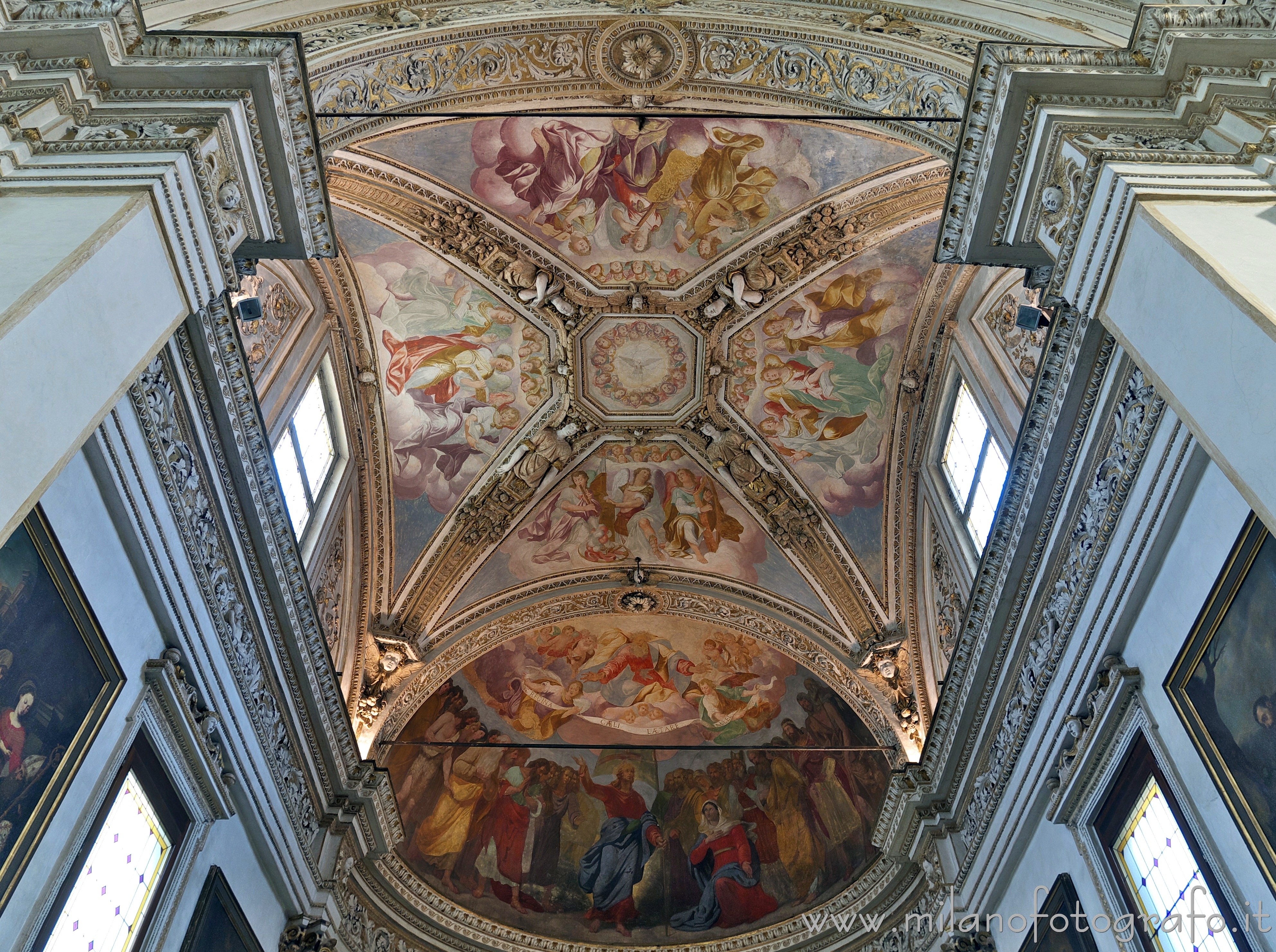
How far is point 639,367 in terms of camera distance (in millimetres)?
14445

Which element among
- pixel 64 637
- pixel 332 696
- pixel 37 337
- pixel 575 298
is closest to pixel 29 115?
pixel 37 337

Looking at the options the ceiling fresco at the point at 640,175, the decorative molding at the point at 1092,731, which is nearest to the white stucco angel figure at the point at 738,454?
the ceiling fresco at the point at 640,175

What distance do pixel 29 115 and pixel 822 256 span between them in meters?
9.60

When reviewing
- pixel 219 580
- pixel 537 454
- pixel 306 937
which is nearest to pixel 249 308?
pixel 219 580

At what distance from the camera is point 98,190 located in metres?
5.43

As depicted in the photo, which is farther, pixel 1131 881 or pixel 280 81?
pixel 1131 881

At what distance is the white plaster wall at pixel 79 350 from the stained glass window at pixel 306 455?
17.7ft

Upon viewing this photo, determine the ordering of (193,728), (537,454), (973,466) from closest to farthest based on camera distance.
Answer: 1. (193,728)
2. (973,466)
3. (537,454)

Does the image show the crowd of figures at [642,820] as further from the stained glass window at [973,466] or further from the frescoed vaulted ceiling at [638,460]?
the stained glass window at [973,466]

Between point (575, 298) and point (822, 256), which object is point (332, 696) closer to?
point (575, 298)

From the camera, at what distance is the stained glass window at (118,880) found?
255 inches

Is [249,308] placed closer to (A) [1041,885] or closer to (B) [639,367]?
(B) [639,367]

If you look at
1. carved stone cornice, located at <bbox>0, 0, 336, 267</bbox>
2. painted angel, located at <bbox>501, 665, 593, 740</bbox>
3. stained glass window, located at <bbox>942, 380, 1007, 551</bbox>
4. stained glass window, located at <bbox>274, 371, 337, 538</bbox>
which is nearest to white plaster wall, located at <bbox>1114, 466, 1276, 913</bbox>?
stained glass window, located at <bbox>942, 380, 1007, 551</bbox>
